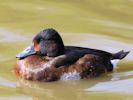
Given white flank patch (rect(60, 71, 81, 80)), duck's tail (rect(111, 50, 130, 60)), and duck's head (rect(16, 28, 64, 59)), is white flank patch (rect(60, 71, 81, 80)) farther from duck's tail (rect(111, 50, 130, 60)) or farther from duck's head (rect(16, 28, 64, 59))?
duck's tail (rect(111, 50, 130, 60))

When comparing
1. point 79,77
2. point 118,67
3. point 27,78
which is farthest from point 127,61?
point 27,78

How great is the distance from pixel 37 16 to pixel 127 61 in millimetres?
2358

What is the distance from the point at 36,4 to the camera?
10773mm

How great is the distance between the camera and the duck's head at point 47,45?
764 cm

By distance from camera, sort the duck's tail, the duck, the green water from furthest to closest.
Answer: the duck's tail → the duck → the green water

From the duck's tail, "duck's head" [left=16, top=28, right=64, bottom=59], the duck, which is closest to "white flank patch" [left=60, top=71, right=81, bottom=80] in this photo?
the duck

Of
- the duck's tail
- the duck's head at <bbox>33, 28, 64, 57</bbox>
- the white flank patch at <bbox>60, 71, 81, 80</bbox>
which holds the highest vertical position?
the duck's head at <bbox>33, 28, 64, 57</bbox>

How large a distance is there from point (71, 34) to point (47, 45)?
4.84 feet

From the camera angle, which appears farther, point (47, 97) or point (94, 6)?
point (94, 6)

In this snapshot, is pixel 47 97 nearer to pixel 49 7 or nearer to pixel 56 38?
pixel 56 38

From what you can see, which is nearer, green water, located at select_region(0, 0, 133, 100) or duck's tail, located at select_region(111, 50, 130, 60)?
green water, located at select_region(0, 0, 133, 100)

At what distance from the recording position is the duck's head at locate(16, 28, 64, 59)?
764cm

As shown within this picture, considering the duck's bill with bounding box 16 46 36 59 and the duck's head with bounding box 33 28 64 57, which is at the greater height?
the duck's head with bounding box 33 28 64 57

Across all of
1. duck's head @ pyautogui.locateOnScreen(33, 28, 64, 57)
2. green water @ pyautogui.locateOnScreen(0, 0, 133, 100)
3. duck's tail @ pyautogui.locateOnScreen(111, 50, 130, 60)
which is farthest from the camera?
duck's tail @ pyautogui.locateOnScreen(111, 50, 130, 60)
